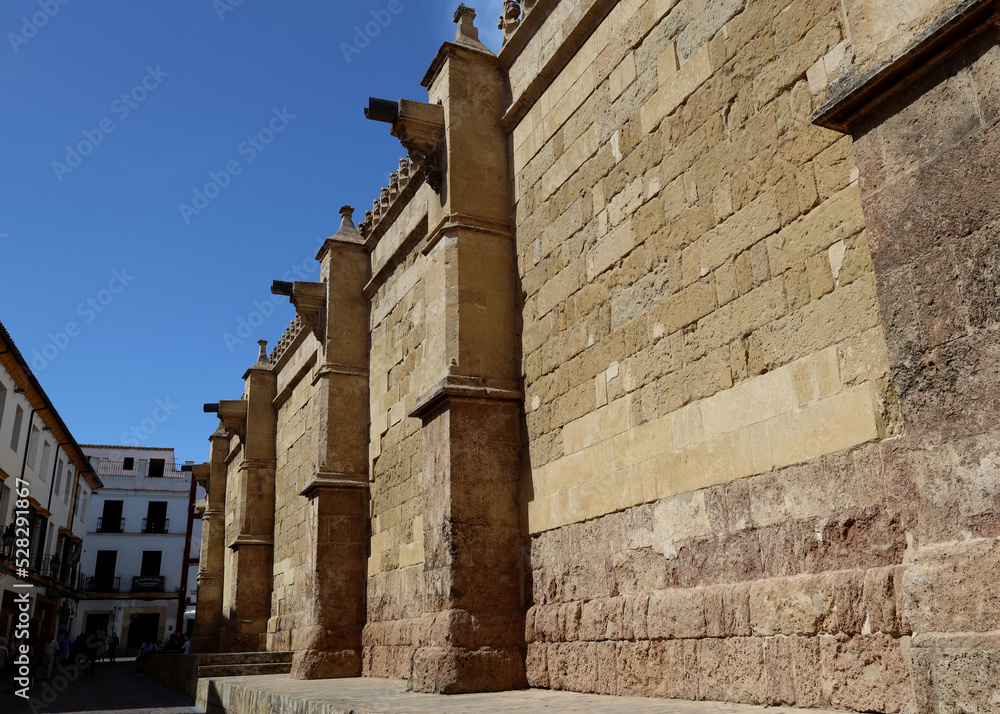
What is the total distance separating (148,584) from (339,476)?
34.8m

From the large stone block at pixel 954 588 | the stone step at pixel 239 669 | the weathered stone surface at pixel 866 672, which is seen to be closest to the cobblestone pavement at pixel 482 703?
the weathered stone surface at pixel 866 672

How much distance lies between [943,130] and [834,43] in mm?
1320

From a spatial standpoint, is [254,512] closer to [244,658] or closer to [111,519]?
[244,658]

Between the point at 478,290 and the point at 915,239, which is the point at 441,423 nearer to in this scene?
the point at 478,290

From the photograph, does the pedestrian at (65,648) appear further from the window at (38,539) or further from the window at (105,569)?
Answer: the window at (105,569)

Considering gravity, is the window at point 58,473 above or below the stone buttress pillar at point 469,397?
above

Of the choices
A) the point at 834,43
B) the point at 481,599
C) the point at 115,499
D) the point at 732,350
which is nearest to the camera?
the point at 834,43

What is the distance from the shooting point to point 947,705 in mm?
2549

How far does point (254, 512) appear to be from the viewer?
50.6ft

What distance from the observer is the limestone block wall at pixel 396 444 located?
8.25 meters

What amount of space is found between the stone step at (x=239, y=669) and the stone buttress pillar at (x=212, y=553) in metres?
6.35

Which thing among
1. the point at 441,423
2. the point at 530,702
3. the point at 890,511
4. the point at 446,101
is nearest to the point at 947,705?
the point at 890,511

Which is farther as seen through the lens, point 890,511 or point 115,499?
point 115,499

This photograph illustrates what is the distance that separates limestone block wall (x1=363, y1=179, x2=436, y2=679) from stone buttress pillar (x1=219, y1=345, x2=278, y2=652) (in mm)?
5992
